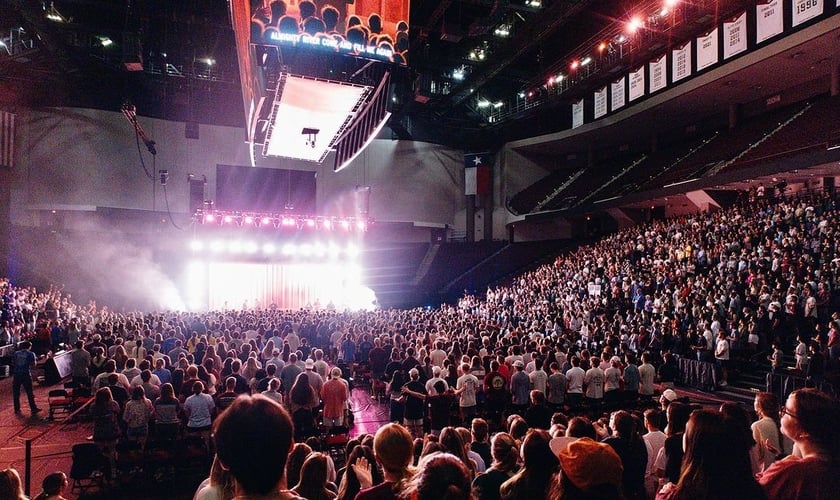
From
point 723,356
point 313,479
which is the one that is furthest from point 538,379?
point 313,479

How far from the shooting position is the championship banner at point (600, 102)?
2689 cm

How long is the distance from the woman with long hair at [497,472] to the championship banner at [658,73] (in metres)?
23.0

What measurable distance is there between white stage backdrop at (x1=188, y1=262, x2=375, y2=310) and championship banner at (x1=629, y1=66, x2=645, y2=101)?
665 inches

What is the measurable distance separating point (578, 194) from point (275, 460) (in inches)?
1130

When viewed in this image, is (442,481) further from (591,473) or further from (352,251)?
(352,251)

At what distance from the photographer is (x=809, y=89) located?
2078 centimetres

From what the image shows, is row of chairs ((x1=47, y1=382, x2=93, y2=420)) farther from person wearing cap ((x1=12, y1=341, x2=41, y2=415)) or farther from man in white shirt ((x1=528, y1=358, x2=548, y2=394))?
man in white shirt ((x1=528, y1=358, x2=548, y2=394))

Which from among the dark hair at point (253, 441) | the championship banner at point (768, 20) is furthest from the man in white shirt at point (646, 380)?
the championship banner at point (768, 20)

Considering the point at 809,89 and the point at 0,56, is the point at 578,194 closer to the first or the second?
the point at 809,89

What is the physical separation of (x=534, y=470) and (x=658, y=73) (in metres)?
24.0

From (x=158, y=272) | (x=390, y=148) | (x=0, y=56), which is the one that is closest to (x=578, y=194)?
(x=390, y=148)

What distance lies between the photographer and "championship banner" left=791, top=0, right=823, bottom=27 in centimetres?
1638

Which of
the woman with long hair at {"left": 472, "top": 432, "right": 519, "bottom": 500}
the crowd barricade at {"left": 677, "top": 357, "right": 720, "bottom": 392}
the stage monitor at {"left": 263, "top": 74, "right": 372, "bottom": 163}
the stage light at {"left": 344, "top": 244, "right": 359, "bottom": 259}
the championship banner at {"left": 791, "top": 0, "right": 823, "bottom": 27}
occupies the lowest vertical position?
the crowd barricade at {"left": 677, "top": 357, "right": 720, "bottom": 392}

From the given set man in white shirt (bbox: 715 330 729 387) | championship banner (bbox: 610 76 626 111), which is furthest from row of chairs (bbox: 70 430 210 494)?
championship banner (bbox: 610 76 626 111)
